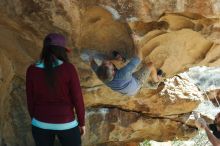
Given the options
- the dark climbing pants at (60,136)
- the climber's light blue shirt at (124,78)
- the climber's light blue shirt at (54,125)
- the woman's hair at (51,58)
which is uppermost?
the woman's hair at (51,58)

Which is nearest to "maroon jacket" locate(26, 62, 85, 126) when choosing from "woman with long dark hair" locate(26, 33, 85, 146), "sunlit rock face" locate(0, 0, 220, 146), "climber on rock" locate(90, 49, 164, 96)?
"woman with long dark hair" locate(26, 33, 85, 146)

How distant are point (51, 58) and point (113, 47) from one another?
1591mm

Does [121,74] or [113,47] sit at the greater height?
[113,47]

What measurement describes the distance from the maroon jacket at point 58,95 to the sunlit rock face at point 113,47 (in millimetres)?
1007

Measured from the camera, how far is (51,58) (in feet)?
12.9

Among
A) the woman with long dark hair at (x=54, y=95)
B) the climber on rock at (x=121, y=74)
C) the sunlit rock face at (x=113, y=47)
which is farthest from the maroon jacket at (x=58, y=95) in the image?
the sunlit rock face at (x=113, y=47)

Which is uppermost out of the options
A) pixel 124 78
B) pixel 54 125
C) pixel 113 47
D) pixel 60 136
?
pixel 113 47

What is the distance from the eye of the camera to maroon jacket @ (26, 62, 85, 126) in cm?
396

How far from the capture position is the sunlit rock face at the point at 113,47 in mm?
4832

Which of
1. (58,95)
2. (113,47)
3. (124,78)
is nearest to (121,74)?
(124,78)

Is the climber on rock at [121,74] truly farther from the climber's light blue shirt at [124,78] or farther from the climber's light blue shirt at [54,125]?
the climber's light blue shirt at [54,125]

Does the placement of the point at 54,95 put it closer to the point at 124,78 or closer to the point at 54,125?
the point at 54,125

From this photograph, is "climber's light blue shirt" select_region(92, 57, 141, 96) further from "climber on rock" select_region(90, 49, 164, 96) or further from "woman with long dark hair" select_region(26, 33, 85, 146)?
"woman with long dark hair" select_region(26, 33, 85, 146)

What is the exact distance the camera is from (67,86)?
13.1 feet
